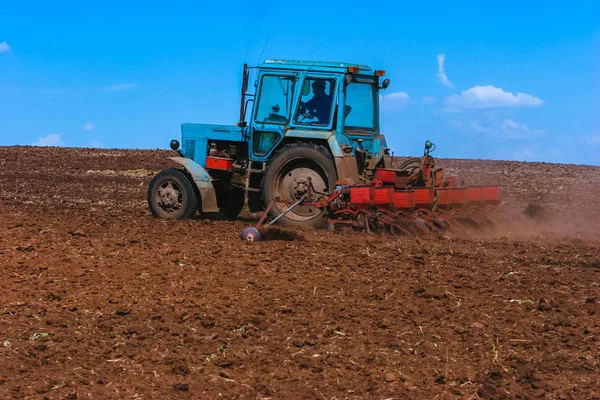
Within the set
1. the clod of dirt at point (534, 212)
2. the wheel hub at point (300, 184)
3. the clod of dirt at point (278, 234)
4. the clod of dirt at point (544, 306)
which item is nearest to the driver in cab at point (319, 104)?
the wheel hub at point (300, 184)

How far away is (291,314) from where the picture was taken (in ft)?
20.7

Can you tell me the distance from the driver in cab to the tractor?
0.05 feet

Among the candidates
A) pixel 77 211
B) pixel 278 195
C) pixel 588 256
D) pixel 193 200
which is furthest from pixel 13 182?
Result: pixel 588 256

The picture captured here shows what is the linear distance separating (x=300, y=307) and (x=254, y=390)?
1.76 m

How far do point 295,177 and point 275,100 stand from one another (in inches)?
48.6

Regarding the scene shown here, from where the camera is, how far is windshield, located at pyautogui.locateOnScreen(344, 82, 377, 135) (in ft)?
36.6

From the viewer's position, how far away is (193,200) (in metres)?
11.7

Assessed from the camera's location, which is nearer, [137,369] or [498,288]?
[137,369]

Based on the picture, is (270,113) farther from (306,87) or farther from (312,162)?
(312,162)

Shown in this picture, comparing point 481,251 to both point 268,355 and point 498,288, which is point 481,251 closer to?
point 498,288

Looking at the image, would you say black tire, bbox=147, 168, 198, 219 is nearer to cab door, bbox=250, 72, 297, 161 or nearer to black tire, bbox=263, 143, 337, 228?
cab door, bbox=250, 72, 297, 161

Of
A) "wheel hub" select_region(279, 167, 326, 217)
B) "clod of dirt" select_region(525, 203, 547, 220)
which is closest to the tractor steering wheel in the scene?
"wheel hub" select_region(279, 167, 326, 217)

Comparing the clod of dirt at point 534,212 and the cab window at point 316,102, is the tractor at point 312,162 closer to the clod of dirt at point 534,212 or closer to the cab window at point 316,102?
the cab window at point 316,102

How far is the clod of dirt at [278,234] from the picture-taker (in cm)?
1006
